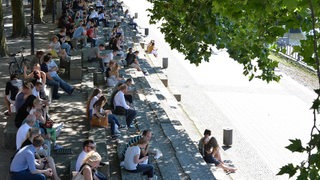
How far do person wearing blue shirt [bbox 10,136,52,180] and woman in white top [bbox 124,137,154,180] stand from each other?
183cm

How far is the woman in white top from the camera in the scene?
11578 millimetres

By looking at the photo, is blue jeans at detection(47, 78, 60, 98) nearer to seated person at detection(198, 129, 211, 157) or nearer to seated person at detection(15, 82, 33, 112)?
seated person at detection(15, 82, 33, 112)

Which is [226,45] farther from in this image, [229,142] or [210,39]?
[229,142]

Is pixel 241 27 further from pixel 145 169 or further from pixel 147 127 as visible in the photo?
pixel 145 169

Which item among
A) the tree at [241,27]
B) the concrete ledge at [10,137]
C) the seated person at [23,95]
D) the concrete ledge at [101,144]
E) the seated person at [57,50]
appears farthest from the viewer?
the seated person at [57,50]

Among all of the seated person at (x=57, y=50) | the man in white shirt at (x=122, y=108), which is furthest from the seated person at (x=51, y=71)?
the seated person at (x=57, y=50)

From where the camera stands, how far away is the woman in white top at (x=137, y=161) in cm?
1158

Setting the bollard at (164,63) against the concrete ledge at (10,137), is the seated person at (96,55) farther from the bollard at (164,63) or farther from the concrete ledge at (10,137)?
the bollard at (164,63)

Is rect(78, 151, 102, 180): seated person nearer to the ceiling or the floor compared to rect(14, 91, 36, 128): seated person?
nearer to the floor

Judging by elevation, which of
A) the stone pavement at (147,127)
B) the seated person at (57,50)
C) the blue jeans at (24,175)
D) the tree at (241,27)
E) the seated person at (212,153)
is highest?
the tree at (241,27)

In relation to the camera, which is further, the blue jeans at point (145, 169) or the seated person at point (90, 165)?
the blue jeans at point (145, 169)

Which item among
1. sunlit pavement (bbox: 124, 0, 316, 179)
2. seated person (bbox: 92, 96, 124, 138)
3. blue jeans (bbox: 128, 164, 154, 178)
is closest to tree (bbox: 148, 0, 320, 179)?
sunlit pavement (bbox: 124, 0, 316, 179)

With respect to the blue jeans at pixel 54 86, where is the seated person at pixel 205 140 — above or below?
below

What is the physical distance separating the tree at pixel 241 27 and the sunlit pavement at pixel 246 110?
2292mm
